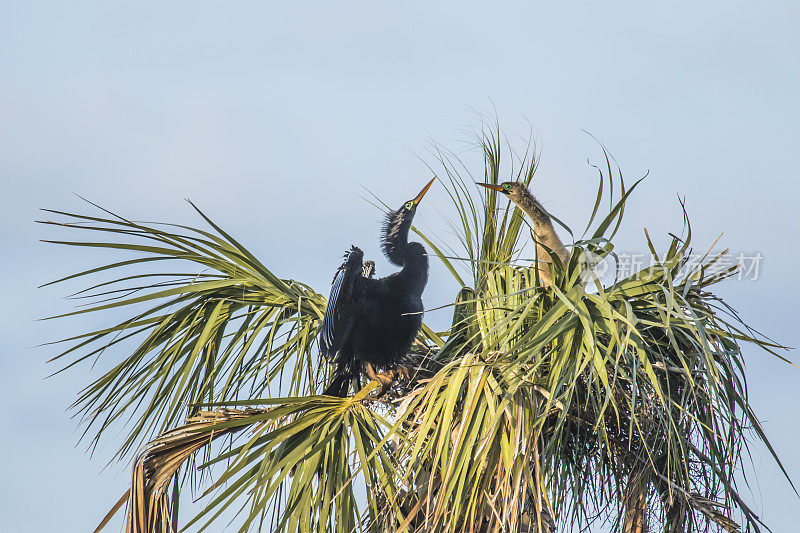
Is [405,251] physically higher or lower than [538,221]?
lower

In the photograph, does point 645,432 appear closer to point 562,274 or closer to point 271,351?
point 562,274

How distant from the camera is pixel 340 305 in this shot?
445 centimetres

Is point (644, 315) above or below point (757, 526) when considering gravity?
above

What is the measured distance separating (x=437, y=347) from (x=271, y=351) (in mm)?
892

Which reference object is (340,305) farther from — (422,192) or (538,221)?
(538,221)

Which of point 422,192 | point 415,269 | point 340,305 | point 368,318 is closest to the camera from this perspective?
point 340,305

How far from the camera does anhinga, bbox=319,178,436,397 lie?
445 centimetres

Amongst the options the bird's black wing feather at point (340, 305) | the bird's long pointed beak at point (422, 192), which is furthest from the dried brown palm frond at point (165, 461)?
the bird's long pointed beak at point (422, 192)

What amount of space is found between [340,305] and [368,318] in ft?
0.74

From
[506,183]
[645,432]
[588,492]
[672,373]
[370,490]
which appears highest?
[506,183]

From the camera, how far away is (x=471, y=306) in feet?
15.9

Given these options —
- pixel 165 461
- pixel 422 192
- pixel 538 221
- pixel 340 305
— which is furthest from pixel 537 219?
pixel 165 461

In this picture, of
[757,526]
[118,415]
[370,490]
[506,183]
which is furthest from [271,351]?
[757,526]

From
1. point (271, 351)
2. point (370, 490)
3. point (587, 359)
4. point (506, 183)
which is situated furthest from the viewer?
point (506, 183)
